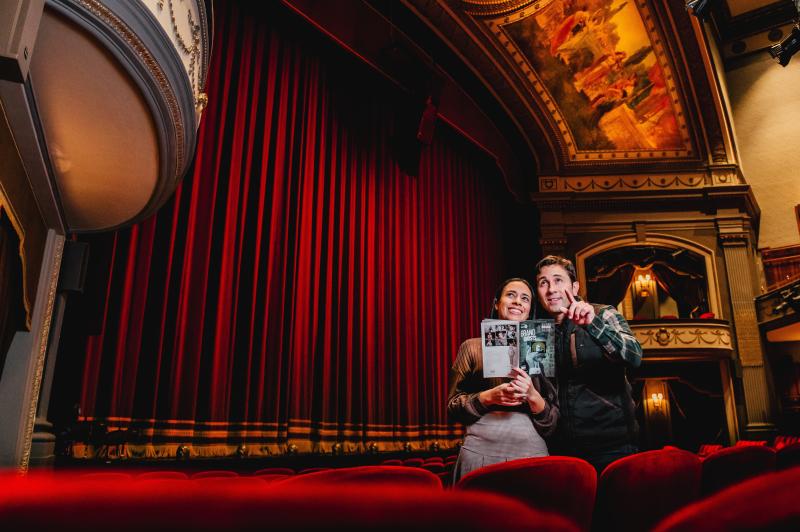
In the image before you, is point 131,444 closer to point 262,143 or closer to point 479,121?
point 262,143

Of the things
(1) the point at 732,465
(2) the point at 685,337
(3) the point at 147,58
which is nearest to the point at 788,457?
(1) the point at 732,465

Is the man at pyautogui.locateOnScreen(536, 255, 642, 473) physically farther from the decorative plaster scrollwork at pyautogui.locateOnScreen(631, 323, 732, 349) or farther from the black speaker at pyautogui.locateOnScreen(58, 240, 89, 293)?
A: the decorative plaster scrollwork at pyautogui.locateOnScreen(631, 323, 732, 349)

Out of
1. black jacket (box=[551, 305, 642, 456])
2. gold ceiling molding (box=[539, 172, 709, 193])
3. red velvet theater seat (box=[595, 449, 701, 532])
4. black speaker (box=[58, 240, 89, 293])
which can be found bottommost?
red velvet theater seat (box=[595, 449, 701, 532])

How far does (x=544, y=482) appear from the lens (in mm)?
871

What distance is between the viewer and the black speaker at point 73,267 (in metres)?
3.65

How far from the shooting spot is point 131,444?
408 centimetres

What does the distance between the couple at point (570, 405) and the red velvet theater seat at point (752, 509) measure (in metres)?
1.26

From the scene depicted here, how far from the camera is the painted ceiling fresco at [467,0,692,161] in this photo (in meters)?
8.64

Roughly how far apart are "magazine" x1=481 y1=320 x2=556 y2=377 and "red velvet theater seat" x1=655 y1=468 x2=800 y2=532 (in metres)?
1.31

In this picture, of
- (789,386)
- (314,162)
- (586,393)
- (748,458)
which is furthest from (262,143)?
(789,386)

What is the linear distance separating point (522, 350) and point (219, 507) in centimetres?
148

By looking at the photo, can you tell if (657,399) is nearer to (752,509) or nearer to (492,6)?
(492,6)

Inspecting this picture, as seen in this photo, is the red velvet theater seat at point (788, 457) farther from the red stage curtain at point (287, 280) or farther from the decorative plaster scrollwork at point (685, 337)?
the decorative plaster scrollwork at point (685, 337)

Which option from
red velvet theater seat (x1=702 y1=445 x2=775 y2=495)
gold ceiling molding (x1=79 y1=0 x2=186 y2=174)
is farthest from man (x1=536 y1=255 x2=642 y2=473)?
gold ceiling molding (x1=79 y1=0 x2=186 y2=174)
